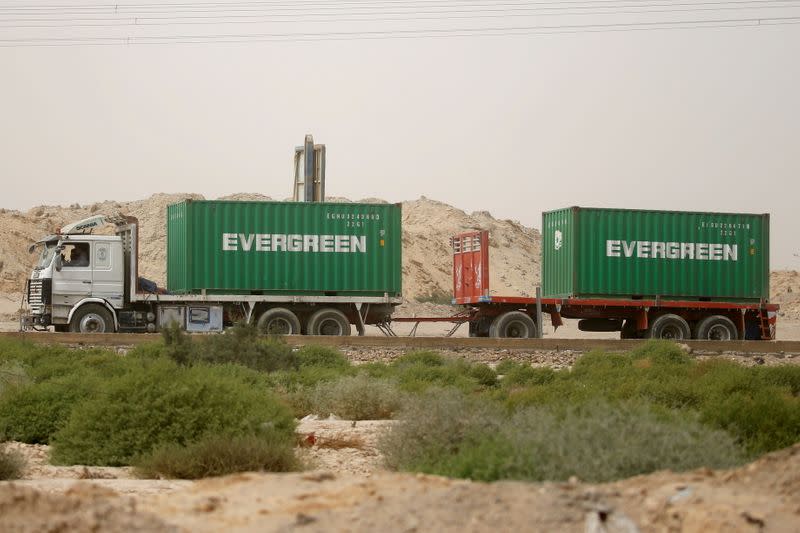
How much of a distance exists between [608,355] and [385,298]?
8758mm

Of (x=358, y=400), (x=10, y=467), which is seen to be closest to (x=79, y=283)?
(x=358, y=400)

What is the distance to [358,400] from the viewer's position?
52.7ft

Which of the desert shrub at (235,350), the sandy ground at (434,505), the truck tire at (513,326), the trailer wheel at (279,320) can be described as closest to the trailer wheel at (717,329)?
the truck tire at (513,326)

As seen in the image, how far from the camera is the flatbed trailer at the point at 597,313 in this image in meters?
31.4

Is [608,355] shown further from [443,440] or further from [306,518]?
[306,518]

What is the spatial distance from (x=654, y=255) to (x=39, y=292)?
52.1ft

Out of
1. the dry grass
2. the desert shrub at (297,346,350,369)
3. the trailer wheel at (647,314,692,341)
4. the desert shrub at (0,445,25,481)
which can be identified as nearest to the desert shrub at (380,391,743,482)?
A: the desert shrub at (0,445,25,481)

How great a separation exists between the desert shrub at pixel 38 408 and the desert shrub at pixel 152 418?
3.90 feet

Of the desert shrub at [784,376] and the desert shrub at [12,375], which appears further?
the desert shrub at [784,376]

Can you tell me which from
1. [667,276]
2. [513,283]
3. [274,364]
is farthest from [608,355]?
[513,283]

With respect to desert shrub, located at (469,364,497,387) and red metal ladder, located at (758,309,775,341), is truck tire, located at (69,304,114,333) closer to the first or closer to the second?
desert shrub, located at (469,364,497,387)

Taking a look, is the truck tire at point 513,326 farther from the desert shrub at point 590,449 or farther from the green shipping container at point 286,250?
the desert shrub at point 590,449

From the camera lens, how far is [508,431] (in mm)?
8766

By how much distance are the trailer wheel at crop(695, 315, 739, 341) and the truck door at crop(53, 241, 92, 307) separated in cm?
1595
